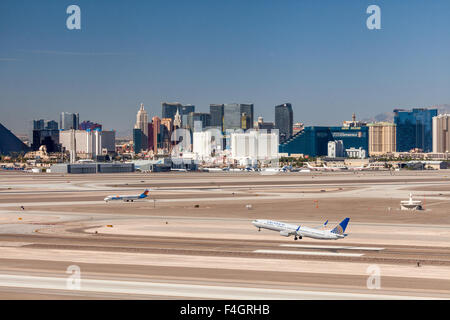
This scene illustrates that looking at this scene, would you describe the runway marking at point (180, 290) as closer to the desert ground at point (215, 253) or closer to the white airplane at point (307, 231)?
the desert ground at point (215, 253)

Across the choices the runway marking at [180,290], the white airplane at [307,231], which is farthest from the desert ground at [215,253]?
the white airplane at [307,231]

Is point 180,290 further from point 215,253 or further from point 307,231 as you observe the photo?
point 307,231

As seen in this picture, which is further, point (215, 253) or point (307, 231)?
point (307, 231)

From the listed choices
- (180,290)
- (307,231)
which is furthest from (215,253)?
(180,290)

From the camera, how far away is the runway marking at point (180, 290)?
4425cm

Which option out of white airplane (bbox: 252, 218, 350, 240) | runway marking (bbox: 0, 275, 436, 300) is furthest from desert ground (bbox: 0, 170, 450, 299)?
white airplane (bbox: 252, 218, 350, 240)

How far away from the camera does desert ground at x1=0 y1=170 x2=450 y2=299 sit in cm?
4662

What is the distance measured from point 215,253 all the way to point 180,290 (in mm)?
16349

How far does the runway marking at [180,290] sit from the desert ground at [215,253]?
0.27 feet

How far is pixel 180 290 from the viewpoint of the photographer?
152ft

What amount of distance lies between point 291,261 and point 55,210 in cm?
6268

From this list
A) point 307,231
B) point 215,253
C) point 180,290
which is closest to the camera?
point 180,290

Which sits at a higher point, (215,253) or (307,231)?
(307,231)
